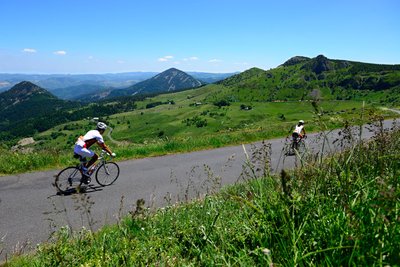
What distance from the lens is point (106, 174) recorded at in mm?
13062

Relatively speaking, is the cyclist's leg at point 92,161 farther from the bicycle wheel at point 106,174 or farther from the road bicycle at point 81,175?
the bicycle wheel at point 106,174

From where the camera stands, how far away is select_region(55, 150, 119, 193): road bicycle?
12.0 meters

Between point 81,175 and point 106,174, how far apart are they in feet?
3.06

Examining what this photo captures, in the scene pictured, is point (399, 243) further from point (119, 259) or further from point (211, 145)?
point (211, 145)

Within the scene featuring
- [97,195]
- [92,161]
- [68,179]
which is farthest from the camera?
[92,161]

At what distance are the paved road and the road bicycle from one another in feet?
1.16

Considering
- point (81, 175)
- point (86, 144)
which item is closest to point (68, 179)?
point (81, 175)

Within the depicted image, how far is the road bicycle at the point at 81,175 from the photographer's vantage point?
12.0m

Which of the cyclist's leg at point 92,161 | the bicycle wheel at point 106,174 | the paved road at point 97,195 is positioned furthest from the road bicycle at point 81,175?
the paved road at point 97,195

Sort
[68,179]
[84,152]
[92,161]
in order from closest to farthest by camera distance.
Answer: [68,179] → [84,152] → [92,161]

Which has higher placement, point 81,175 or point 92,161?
point 92,161

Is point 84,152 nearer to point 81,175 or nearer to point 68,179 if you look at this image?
point 81,175

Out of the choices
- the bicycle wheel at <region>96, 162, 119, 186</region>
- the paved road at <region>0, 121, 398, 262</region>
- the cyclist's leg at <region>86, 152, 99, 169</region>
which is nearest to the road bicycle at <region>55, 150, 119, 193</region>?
the bicycle wheel at <region>96, 162, 119, 186</region>

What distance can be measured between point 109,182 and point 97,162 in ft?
3.00
